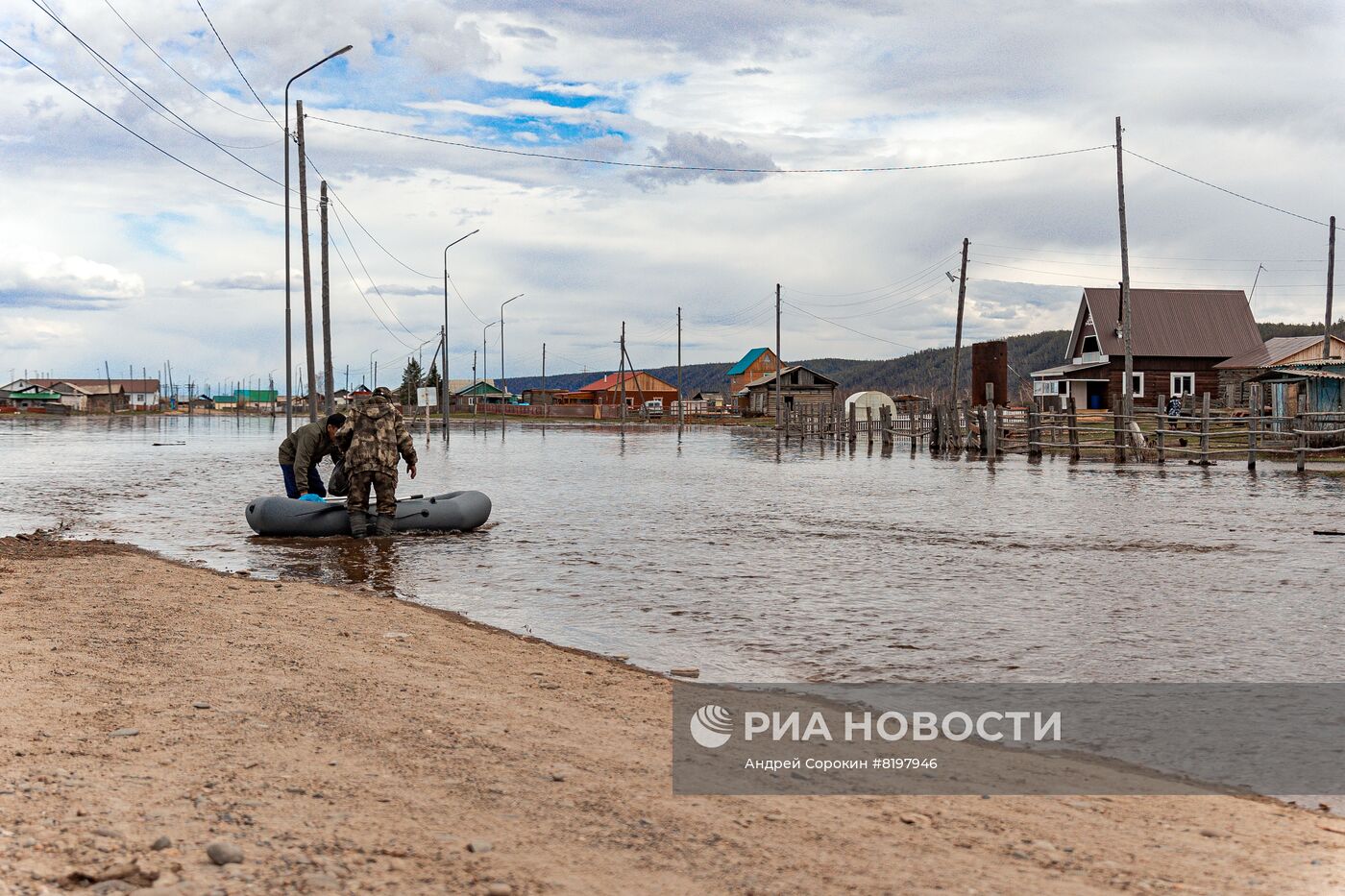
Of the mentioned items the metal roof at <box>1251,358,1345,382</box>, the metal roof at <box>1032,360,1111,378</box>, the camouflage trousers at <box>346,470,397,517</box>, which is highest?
the metal roof at <box>1032,360,1111,378</box>

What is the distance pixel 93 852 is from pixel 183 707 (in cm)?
187

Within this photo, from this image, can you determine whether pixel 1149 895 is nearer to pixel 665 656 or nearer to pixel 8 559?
pixel 665 656

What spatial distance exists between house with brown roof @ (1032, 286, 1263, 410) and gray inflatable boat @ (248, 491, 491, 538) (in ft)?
152

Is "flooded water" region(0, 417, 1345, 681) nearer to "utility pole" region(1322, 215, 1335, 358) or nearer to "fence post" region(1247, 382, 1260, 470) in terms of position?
"fence post" region(1247, 382, 1260, 470)

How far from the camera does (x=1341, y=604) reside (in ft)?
31.9

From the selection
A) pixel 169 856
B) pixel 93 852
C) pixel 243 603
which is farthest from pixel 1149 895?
pixel 243 603

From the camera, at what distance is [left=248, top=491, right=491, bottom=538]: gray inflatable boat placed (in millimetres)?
14359

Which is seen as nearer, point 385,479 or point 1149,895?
point 1149,895

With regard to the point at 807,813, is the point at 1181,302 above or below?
above

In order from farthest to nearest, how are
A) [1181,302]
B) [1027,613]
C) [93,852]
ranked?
[1181,302]
[1027,613]
[93,852]

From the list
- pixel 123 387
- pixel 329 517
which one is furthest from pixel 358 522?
pixel 123 387

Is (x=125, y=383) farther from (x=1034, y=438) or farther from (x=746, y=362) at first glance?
(x=1034, y=438)

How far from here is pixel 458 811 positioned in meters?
4.07

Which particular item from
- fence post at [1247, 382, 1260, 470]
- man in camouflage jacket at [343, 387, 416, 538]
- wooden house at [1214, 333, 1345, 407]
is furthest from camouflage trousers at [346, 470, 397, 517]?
wooden house at [1214, 333, 1345, 407]
